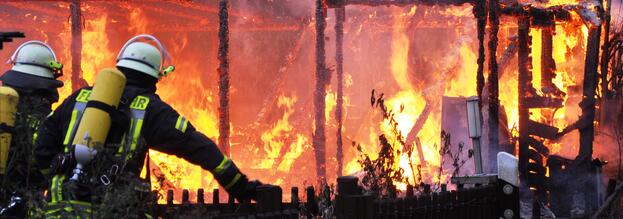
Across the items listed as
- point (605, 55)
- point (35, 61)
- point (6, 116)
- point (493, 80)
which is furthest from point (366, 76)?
point (6, 116)

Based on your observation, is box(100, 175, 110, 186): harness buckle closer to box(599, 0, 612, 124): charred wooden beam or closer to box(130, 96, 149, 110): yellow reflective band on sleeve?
box(130, 96, 149, 110): yellow reflective band on sleeve

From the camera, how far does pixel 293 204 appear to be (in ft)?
18.9

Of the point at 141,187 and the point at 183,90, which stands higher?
the point at 183,90

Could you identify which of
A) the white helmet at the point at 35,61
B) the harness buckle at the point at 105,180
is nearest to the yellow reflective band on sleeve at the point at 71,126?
the harness buckle at the point at 105,180

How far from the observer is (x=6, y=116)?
563 centimetres

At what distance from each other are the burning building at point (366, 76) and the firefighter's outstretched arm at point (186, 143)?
9970 millimetres

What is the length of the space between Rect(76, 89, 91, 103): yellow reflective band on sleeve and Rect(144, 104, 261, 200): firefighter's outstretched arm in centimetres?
38

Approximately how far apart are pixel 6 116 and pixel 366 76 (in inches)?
773

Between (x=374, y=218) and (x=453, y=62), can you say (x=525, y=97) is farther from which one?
(x=374, y=218)

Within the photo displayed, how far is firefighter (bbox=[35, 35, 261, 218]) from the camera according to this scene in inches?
195

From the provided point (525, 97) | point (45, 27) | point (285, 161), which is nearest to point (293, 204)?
point (525, 97)

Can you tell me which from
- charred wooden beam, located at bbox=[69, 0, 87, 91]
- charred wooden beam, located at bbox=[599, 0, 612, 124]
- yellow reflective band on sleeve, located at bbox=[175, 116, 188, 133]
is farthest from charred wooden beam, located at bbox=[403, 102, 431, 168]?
yellow reflective band on sleeve, located at bbox=[175, 116, 188, 133]

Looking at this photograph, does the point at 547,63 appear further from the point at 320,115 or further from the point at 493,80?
the point at 320,115

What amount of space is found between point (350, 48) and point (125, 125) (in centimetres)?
1960
